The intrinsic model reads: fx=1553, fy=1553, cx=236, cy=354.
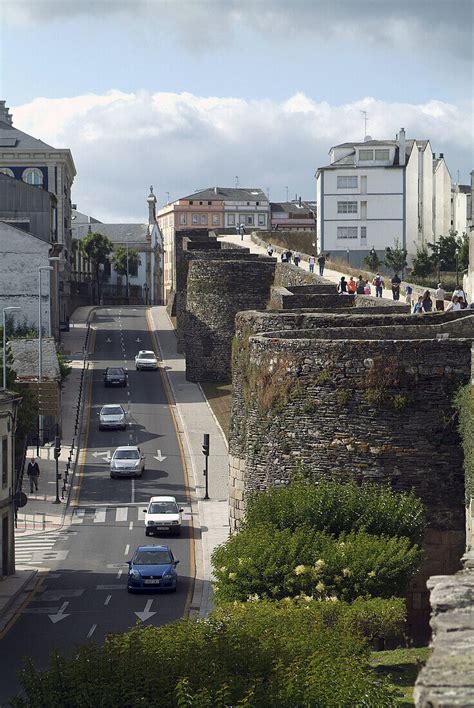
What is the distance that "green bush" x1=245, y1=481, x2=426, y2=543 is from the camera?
24484 millimetres

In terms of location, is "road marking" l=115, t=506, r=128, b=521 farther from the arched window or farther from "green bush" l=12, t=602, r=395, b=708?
the arched window

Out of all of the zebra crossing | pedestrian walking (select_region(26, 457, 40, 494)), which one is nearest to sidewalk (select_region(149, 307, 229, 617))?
the zebra crossing

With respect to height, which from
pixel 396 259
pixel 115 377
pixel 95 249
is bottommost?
pixel 115 377

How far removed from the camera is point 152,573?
38.2 m

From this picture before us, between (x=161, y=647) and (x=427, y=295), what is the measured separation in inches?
1204

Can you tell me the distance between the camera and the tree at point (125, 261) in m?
169

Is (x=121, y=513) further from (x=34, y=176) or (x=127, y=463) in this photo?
(x=34, y=176)

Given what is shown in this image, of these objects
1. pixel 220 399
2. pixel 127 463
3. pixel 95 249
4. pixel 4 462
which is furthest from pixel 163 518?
pixel 95 249

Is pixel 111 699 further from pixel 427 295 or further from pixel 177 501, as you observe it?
pixel 177 501

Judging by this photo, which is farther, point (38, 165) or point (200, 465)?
point (38, 165)

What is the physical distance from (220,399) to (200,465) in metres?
13.7

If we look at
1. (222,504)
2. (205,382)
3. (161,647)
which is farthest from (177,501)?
(161,647)

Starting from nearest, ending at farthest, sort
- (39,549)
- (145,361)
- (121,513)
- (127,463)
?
(39,549) < (121,513) < (127,463) < (145,361)

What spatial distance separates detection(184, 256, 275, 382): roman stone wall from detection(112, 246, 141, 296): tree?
288 feet
